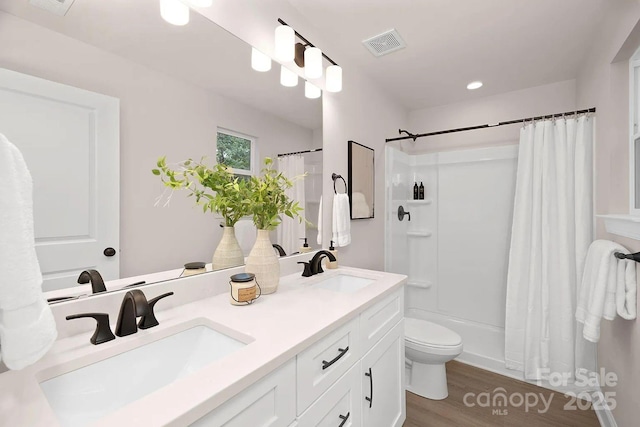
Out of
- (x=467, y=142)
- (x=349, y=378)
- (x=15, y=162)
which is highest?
(x=467, y=142)

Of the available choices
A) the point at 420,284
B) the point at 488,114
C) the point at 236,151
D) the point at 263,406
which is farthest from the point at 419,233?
the point at 263,406

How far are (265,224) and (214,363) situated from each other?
2.29ft

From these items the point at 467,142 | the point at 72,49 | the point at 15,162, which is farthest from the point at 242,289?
the point at 467,142

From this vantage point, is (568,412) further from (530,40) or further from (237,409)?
(530,40)

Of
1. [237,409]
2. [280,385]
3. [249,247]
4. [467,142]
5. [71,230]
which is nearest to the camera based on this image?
[237,409]

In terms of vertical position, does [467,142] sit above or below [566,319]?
above

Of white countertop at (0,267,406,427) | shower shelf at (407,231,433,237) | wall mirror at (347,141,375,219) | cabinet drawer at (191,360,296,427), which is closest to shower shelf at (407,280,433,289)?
shower shelf at (407,231,433,237)

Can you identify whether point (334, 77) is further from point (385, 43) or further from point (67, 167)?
point (67, 167)

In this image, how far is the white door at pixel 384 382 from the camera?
1202 millimetres

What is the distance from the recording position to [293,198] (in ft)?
5.42

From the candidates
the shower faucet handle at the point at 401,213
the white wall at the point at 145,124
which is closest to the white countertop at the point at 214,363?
the white wall at the point at 145,124

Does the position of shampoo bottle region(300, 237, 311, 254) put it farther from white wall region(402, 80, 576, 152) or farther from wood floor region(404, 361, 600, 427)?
white wall region(402, 80, 576, 152)

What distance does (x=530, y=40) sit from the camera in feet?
6.30

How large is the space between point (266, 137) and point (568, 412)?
8.58 feet
